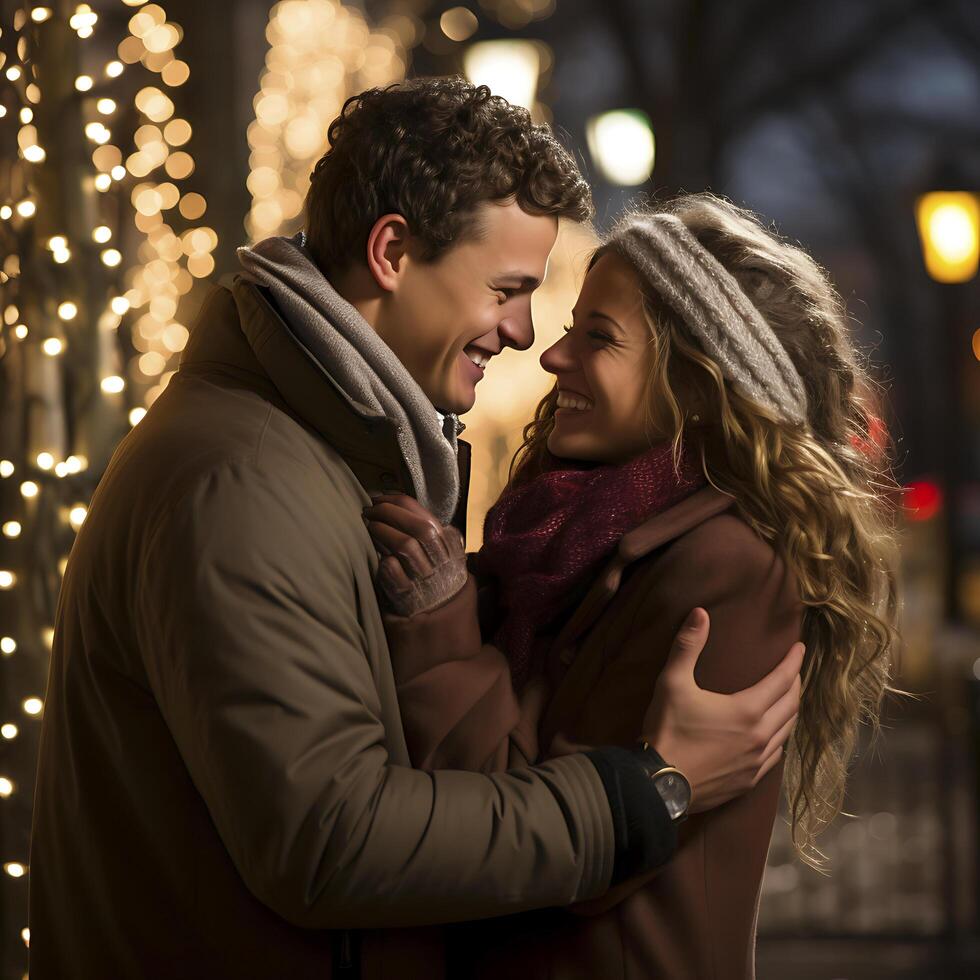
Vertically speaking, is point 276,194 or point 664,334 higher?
point 276,194

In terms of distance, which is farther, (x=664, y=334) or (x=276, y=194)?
(x=276, y=194)

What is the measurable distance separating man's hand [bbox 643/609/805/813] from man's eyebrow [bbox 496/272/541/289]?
0.73m

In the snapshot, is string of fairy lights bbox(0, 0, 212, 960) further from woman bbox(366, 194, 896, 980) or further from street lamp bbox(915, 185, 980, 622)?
street lamp bbox(915, 185, 980, 622)

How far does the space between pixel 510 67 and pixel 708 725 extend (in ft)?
22.1

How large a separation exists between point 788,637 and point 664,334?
0.67m

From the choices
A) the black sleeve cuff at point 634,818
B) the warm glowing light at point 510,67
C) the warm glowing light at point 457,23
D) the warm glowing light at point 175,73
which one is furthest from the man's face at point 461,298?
the warm glowing light at point 457,23

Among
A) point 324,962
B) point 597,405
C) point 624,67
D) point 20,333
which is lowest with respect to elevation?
point 324,962

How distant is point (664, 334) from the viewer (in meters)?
2.81

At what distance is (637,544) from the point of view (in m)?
2.60

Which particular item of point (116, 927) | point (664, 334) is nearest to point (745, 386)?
point (664, 334)

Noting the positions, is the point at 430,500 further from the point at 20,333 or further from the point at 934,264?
the point at 934,264

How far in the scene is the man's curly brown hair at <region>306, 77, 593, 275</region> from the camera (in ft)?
8.35

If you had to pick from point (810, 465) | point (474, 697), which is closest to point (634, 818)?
point (474, 697)

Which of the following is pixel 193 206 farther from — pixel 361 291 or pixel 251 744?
pixel 251 744
